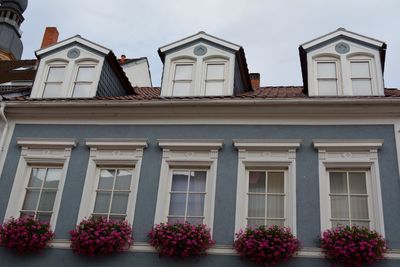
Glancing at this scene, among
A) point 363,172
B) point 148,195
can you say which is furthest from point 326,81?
point 148,195

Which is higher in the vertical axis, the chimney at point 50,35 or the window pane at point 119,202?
the chimney at point 50,35

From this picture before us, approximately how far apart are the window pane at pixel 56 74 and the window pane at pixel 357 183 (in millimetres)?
7465

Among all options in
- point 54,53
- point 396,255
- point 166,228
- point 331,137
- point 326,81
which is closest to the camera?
point 396,255

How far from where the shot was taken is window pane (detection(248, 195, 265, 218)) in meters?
10.2

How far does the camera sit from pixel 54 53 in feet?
42.3

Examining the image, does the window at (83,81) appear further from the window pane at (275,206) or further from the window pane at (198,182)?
Answer: the window pane at (275,206)

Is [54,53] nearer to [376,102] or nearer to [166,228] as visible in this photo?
[166,228]

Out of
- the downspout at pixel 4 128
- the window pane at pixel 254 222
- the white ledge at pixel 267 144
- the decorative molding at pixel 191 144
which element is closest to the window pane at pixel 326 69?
the white ledge at pixel 267 144

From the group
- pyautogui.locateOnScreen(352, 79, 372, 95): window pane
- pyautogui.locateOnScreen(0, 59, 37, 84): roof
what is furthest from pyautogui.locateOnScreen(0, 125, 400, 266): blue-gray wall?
pyautogui.locateOnScreen(0, 59, 37, 84): roof

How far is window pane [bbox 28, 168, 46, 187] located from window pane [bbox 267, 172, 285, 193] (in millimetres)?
5174

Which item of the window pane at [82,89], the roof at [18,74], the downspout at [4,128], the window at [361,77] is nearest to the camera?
the window at [361,77]

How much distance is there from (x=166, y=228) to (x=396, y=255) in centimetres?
438

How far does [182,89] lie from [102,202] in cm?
335

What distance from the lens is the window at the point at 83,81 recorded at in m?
12.3
